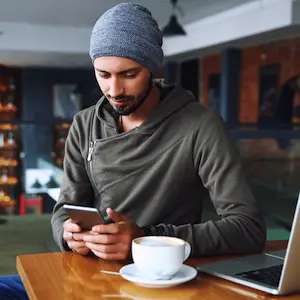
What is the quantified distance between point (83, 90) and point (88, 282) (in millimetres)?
12373

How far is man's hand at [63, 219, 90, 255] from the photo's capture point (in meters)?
1.13

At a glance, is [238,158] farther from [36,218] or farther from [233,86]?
[233,86]

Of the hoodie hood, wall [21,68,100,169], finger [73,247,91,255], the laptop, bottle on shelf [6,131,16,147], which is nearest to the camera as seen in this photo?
the laptop

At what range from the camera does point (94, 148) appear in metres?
1.40

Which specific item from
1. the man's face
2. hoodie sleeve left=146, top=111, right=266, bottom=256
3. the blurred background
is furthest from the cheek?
the blurred background

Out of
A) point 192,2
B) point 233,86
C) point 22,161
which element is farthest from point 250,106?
point 22,161

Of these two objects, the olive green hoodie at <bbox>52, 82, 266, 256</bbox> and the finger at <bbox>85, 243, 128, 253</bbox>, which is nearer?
the finger at <bbox>85, 243, 128, 253</bbox>

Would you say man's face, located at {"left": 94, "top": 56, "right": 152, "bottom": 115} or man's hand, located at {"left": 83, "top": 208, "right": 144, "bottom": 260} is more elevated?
man's face, located at {"left": 94, "top": 56, "right": 152, "bottom": 115}

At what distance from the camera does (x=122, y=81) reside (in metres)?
1.30

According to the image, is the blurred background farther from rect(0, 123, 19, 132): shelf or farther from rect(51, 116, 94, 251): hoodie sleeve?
rect(51, 116, 94, 251): hoodie sleeve

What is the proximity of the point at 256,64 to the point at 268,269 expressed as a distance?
28.3ft

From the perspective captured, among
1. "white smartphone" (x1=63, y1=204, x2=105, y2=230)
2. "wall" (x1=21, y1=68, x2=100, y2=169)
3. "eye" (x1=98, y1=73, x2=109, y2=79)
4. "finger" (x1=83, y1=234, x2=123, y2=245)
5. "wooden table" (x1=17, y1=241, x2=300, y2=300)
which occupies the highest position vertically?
"wall" (x1=21, y1=68, x2=100, y2=169)

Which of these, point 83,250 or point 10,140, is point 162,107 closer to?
point 83,250

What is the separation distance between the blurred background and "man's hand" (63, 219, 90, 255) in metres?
1.62
